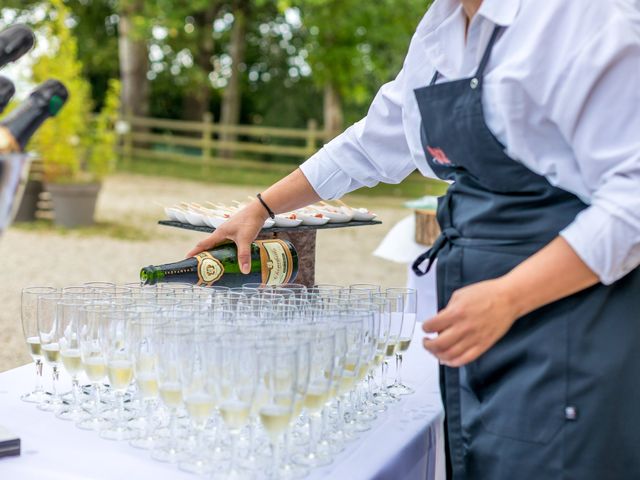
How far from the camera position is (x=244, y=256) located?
7.44 ft

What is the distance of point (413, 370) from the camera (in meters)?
2.25

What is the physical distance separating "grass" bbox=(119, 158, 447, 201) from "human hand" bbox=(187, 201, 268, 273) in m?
13.9

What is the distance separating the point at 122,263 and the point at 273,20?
53.9 ft

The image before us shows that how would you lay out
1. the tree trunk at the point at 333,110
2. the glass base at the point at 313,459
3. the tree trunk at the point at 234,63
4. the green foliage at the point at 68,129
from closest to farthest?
the glass base at the point at 313,459, the green foliage at the point at 68,129, the tree trunk at the point at 333,110, the tree trunk at the point at 234,63

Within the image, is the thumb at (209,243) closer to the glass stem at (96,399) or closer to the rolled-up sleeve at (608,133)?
the glass stem at (96,399)

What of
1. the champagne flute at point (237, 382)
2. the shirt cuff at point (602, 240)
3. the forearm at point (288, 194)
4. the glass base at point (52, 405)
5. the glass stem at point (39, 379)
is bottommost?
the glass base at point (52, 405)

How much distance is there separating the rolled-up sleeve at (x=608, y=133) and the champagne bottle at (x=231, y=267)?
104cm

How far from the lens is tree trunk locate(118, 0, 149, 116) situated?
2000 centimetres

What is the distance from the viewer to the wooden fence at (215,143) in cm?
1880

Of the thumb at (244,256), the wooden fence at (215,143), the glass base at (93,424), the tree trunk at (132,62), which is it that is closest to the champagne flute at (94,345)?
the glass base at (93,424)

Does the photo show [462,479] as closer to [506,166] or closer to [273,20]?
[506,166]

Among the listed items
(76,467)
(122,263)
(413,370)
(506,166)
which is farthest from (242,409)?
(122,263)

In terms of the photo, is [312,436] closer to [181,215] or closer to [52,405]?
[52,405]

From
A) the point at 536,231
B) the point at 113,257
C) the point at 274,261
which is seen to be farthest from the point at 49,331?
the point at 113,257
